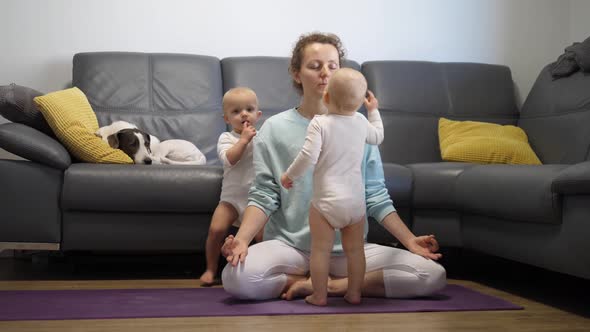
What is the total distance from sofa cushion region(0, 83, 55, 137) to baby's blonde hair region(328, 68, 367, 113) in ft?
4.80

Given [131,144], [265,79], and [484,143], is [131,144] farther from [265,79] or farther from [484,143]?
[484,143]

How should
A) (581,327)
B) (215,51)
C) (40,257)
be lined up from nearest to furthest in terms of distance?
(581,327) → (40,257) → (215,51)

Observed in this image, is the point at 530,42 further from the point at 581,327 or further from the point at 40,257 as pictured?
the point at 40,257

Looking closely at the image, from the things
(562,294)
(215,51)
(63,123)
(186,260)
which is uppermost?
(215,51)

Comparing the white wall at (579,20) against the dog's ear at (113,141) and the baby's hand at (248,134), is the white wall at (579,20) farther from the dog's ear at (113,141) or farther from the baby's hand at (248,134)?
the dog's ear at (113,141)

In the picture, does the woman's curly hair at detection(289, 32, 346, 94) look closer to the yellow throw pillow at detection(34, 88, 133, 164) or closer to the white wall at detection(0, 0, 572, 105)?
the yellow throw pillow at detection(34, 88, 133, 164)

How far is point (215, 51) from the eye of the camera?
3893 millimetres

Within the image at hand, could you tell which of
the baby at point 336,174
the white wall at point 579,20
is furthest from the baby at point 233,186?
the white wall at point 579,20

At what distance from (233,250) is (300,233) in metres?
0.26

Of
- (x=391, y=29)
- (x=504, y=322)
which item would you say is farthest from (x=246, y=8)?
(x=504, y=322)

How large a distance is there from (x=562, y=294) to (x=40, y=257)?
231 centimetres

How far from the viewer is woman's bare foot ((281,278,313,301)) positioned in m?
2.18

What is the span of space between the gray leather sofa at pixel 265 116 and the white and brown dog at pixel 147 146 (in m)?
0.18

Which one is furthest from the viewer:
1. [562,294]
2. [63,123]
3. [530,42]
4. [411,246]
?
[530,42]
